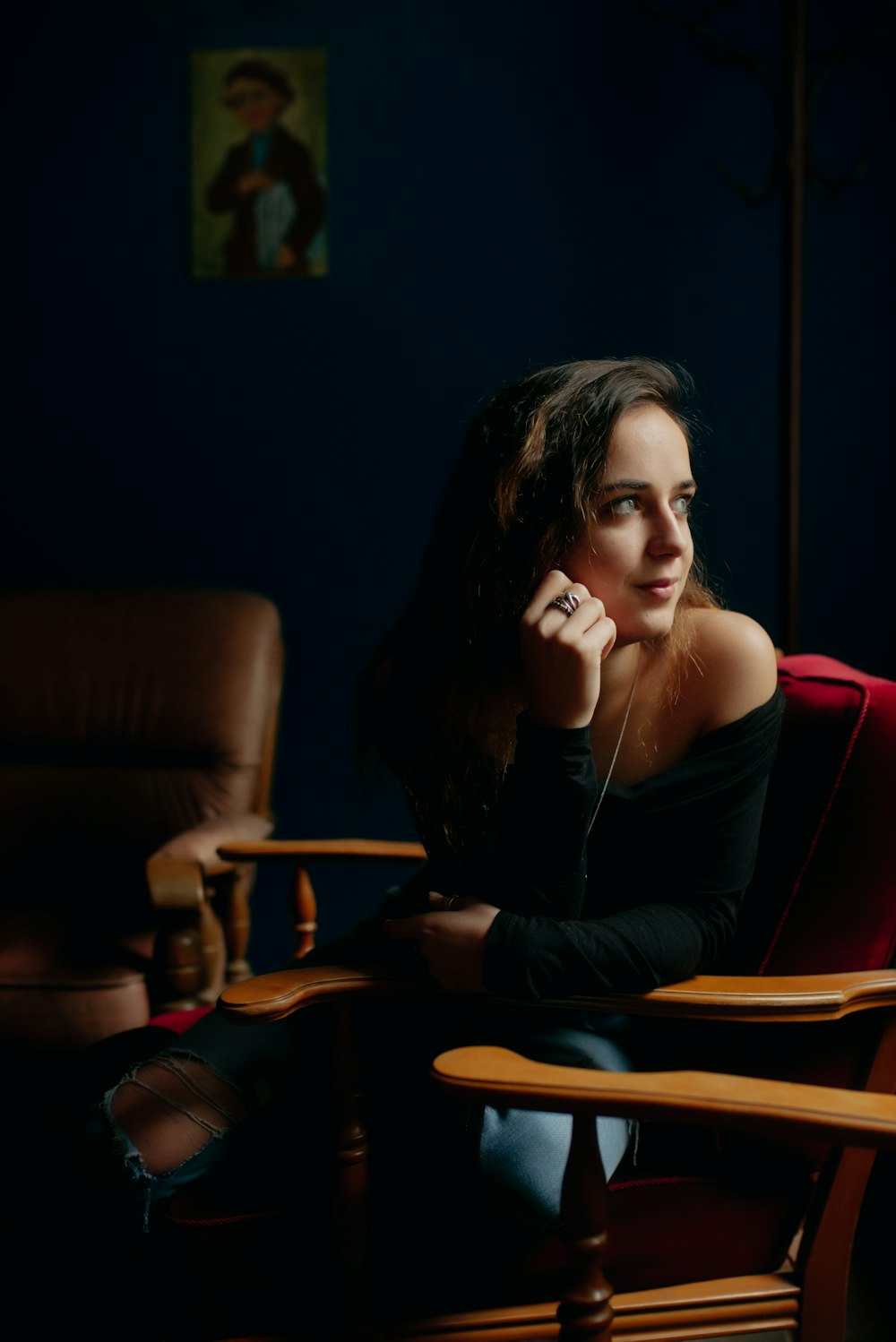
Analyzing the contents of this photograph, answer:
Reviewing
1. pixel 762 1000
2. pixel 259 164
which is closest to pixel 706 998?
pixel 762 1000

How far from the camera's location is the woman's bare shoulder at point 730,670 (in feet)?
3.83

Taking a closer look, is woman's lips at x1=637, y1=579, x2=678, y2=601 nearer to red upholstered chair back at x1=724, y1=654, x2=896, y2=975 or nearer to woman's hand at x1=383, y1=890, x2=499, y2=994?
red upholstered chair back at x1=724, y1=654, x2=896, y2=975

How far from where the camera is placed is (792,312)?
6.54ft

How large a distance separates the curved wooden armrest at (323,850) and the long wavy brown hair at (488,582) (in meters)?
0.40

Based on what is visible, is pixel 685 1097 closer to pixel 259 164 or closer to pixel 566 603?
pixel 566 603

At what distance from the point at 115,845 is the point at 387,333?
1.30 m

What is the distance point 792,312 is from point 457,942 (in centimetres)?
141

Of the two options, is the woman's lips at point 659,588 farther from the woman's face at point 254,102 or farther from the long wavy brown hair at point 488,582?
the woman's face at point 254,102

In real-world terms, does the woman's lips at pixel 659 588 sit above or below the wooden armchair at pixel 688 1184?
above

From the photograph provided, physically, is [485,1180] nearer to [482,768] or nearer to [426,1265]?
[426,1265]

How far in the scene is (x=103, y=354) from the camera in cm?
273

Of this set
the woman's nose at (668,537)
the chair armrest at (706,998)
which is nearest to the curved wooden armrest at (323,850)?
the chair armrest at (706,998)

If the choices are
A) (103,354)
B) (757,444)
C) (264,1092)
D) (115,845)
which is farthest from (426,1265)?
(103,354)

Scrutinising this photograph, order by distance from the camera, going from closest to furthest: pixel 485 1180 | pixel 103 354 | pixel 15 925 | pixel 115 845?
pixel 485 1180 < pixel 15 925 < pixel 115 845 < pixel 103 354
